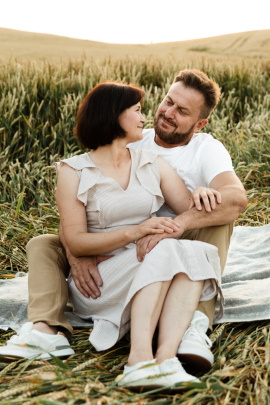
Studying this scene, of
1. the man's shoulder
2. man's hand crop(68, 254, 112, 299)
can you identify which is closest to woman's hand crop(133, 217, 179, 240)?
man's hand crop(68, 254, 112, 299)

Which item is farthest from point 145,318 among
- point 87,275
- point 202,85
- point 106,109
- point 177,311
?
point 202,85

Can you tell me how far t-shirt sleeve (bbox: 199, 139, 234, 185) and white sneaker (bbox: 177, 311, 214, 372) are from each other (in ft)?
3.38

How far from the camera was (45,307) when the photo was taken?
2.63 metres

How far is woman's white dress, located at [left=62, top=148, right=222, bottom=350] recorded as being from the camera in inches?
93.5

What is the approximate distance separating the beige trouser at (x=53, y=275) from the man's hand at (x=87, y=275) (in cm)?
9

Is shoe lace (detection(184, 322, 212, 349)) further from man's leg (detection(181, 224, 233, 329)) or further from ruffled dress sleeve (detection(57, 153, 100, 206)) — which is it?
ruffled dress sleeve (detection(57, 153, 100, 206))

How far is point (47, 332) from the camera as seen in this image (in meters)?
2.55

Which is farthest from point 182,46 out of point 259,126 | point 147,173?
Answer: point 147,173

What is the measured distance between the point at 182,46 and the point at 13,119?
2398cm

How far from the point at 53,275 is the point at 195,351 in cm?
86

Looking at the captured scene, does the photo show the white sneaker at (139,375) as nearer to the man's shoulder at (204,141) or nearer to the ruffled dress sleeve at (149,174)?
the ruffled dress sleeve at (149,174)

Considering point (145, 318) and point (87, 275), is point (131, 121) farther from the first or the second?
point (145, 318)

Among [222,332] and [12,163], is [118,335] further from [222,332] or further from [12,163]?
[12,163]

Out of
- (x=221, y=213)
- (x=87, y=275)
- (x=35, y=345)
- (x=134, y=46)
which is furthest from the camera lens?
(x=134, y=46)
